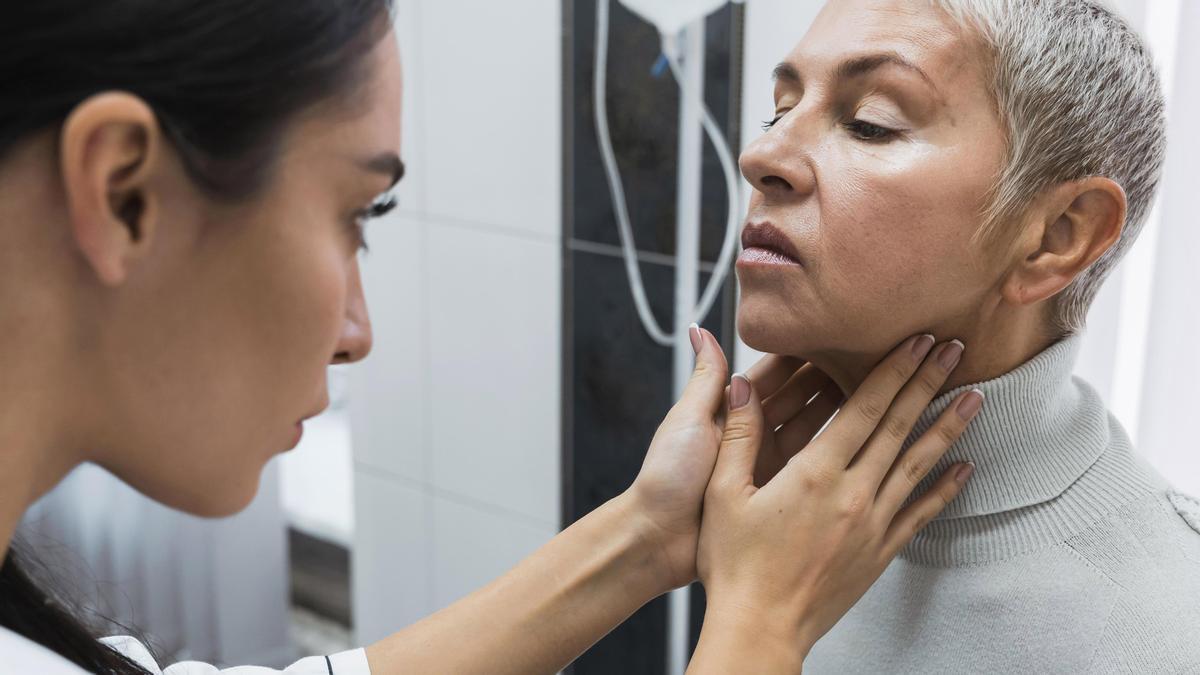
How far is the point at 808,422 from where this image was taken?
1167mm

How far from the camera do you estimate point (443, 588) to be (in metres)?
2.38

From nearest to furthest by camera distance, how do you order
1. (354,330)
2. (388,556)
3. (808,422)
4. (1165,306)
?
(354,330) < (808,422) < (1165,306) < (388,556)

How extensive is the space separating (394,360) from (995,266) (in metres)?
1.53

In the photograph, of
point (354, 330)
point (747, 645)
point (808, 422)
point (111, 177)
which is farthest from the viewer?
point (808, 422)

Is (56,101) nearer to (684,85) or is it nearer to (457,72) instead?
(684,85)

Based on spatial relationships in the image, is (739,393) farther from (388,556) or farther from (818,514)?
(388,556)

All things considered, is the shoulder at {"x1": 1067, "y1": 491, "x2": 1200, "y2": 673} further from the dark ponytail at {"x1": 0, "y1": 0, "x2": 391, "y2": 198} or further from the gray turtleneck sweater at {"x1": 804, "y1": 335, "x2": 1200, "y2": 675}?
the dark ponytail at {"x1": 0, "y1": 0, "x2": 391, "y2": 198}

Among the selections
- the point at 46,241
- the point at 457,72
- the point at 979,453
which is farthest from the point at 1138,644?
the point at 457,72

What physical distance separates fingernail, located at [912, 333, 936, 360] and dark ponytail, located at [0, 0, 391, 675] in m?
0.55

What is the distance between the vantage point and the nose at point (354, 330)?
2.72ft

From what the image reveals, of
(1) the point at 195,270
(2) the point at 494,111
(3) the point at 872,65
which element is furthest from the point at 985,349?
(2) the point at 494,111

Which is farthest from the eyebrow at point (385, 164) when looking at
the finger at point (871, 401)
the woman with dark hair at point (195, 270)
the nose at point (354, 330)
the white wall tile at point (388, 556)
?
the white wall tile at point (388, 556)

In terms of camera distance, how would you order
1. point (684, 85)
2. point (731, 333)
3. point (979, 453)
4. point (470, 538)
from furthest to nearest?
→ point (470, 538) → point (731, 333) → point (684, 85) → point (979, 453)

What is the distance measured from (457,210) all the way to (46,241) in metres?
1.53
